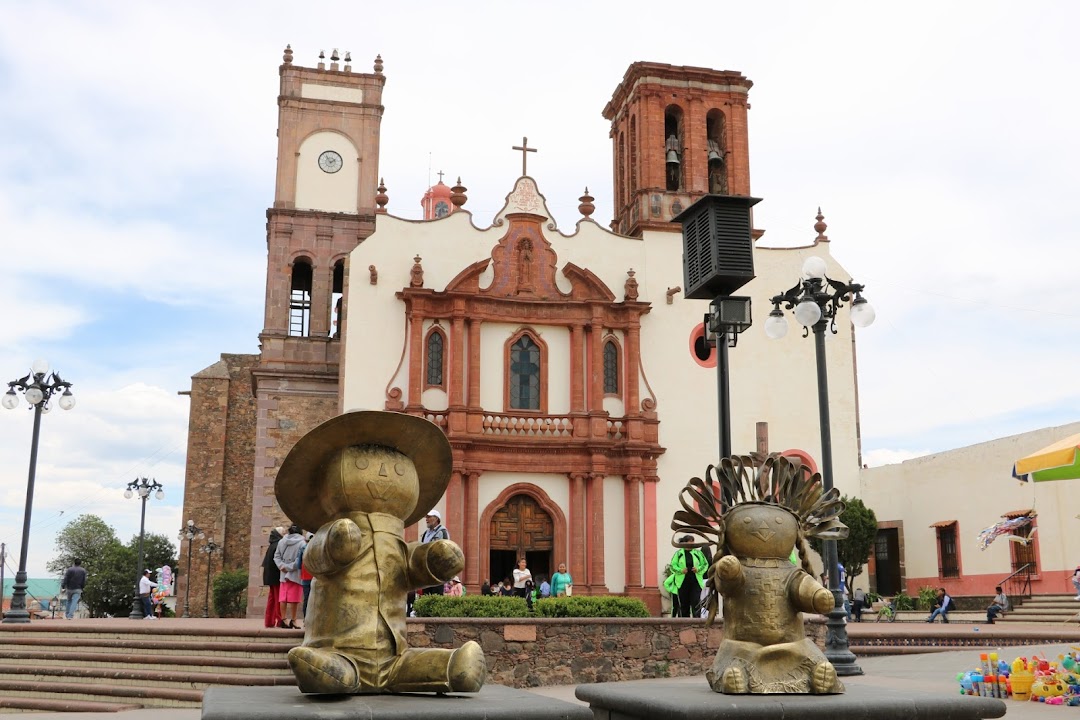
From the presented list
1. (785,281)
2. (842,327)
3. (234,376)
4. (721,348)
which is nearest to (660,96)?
(785,281)

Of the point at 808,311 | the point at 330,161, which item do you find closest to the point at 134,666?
the point at 808,311

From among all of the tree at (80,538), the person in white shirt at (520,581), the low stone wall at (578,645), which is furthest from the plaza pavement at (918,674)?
the tree at (80,538)

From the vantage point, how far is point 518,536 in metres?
25.4

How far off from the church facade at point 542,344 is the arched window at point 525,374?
5cm

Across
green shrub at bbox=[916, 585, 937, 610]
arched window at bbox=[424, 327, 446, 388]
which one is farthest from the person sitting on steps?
arched window at bbox=[424, 327, 446, 388]

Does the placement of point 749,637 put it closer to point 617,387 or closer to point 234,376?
point 617,387

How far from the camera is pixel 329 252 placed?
2941cm

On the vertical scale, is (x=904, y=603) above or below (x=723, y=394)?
below

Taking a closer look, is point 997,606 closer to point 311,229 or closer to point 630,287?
point 630,287

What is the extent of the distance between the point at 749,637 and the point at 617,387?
20347 millimetres

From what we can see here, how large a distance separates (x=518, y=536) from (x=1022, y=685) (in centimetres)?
1613

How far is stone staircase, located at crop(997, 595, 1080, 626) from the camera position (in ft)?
71.8

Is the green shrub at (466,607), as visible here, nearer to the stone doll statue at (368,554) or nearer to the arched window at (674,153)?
the stone doll statue at (368,554)

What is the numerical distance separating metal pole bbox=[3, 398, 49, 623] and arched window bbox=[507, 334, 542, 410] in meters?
11.3
